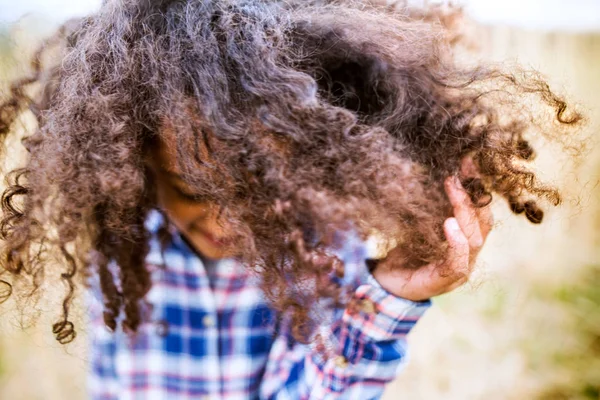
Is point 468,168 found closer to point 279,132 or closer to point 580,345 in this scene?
point 279,132

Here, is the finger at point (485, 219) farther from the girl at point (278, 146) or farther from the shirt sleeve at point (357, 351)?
the shirt sleeve at point (357, 351)

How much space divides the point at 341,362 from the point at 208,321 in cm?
27

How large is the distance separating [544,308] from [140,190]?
1961 millimetres

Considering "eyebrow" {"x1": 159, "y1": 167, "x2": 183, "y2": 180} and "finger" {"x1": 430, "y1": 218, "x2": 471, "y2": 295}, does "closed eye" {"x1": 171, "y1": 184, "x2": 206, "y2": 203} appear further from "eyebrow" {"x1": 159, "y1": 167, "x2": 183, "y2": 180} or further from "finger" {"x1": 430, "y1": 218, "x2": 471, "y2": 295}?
"finger" {"x1": 430, "y1": 218, "x2": 471, "y2": 295}

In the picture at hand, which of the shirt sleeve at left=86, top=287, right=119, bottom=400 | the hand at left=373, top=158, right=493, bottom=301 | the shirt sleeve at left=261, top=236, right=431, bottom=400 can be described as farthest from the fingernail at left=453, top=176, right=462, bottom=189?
the shirt sleeve at left=86, top=287, right=119, bottom=400

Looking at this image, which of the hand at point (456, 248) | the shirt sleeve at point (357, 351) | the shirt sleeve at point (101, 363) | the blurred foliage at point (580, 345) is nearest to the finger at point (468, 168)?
the hand at point (456, 248)

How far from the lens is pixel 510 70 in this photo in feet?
2.10

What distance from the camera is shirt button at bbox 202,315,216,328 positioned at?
3.43ft

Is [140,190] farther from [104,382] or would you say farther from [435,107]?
[104,382]

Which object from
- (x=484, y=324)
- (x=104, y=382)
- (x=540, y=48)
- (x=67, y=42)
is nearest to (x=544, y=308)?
(x=484, y=324)

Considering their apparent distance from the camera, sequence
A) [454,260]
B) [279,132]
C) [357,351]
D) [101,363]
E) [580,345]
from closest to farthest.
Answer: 1. [279,132]
2. [454,260]
3. [357,351]
4. [101,363]
5. [580,345]

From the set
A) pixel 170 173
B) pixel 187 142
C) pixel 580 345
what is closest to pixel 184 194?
pixel 170 173

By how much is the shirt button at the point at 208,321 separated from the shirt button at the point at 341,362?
0.26 m

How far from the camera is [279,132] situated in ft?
1.79
